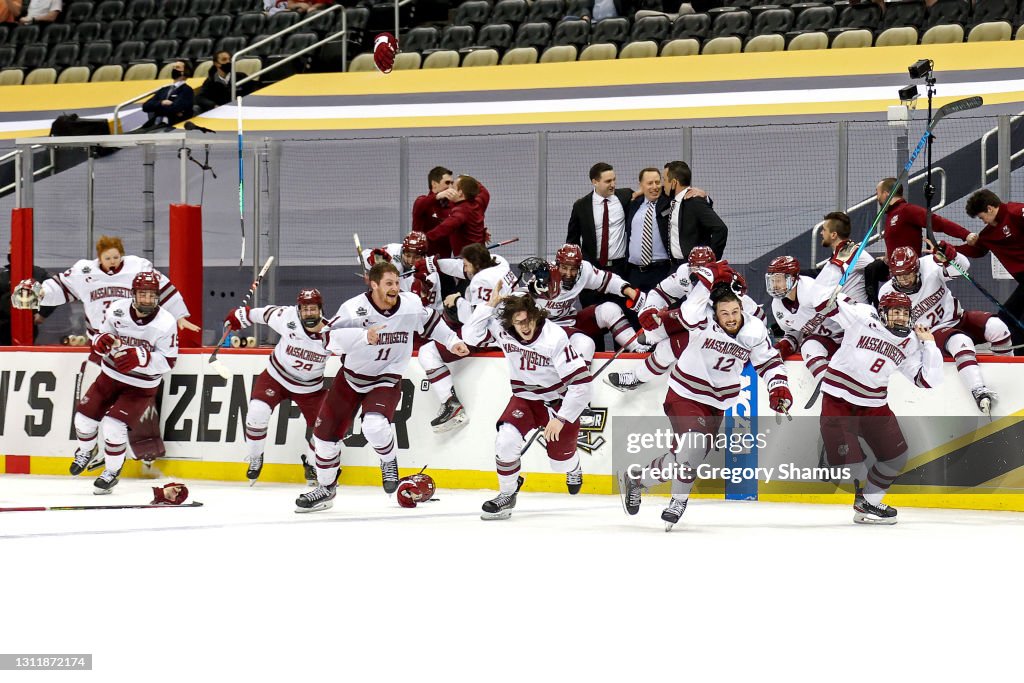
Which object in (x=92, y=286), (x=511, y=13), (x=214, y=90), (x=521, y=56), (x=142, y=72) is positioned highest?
(x=511, y=13)

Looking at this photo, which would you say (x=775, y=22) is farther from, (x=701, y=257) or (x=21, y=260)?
(x=21, y=260)

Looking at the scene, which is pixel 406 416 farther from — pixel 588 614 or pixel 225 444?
pixel 588 614

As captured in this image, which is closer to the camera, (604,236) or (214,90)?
(604,236)

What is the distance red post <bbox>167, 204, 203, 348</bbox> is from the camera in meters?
11.4

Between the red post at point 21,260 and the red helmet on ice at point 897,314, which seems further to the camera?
the red post at point 21,260

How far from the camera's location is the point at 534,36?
624 inches

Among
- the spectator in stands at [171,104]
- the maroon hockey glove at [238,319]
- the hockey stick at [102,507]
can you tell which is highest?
the spectator in stands at [171,104]

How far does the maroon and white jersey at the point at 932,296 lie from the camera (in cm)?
917

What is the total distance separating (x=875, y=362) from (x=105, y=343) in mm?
5379

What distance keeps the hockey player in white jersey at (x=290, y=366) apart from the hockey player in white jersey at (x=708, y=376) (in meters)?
2.79

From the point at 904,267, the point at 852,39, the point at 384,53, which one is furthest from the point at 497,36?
the point at 904,267

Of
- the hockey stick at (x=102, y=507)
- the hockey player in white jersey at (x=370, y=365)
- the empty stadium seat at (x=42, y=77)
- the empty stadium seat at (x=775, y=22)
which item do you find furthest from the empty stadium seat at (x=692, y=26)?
the hockey stick at (x=102, y=507)

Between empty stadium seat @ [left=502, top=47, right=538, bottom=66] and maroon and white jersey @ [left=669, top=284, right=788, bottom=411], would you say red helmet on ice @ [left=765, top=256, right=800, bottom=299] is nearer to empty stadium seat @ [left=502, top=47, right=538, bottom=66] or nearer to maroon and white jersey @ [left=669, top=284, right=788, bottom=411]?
maroon and white jersey @ [left=669, top=284, right=788, bottom=411]

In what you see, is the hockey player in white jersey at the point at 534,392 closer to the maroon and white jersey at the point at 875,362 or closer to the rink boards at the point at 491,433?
the rink boards at the point at 491,433
